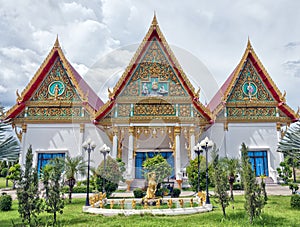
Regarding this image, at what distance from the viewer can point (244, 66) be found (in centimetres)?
1917

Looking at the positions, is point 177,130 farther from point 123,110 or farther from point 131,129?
point 123,110

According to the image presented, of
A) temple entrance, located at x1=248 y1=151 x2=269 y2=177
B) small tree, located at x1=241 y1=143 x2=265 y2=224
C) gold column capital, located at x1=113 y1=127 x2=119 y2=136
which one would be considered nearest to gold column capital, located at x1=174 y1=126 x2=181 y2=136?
gold column capital, located at x1=113 y1=127 x2=119 y2=136

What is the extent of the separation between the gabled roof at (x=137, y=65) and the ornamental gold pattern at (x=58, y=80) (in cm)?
255

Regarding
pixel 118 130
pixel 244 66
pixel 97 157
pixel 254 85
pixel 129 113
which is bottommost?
pixel 97 157

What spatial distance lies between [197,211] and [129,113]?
1003cm

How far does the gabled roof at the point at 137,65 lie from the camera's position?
57.8ft

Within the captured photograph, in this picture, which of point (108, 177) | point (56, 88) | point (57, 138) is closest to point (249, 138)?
point (108, 177)

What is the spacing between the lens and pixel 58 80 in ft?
61.6

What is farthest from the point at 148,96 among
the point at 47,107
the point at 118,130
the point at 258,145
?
the point at 258,145

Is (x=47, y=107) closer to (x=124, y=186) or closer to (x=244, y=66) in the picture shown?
(x=124, y=186)

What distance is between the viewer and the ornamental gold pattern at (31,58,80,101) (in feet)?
60.6

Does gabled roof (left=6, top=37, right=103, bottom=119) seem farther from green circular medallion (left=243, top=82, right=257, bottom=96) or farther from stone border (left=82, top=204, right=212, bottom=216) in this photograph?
green circular medallion (left=243, top=82, right=257, bottom=96)

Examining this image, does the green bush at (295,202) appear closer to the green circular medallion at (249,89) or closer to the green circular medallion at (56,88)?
the green circular medallion at (249,89)

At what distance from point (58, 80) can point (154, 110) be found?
7298mm
